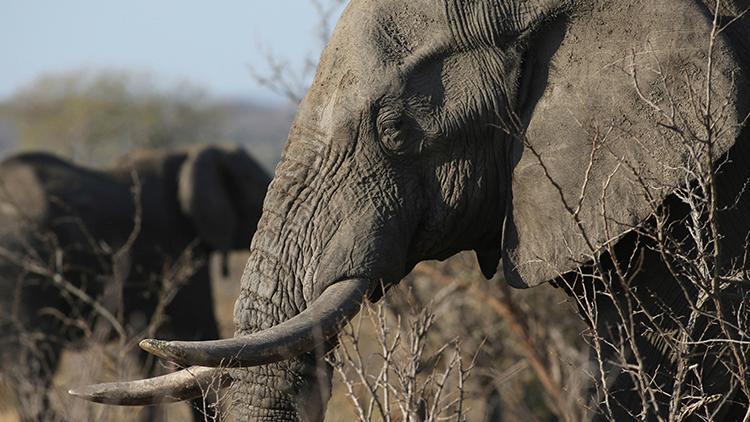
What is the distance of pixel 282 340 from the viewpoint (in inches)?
121

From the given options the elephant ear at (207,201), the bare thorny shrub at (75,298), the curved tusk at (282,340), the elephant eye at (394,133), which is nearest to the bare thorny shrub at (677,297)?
the elephant eye at (394,133)

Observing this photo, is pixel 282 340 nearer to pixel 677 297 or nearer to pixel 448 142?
pixel 448 142

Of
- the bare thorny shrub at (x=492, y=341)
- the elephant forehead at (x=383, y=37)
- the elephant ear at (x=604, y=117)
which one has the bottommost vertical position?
the bare thorny shrub at (x=492, y=341)

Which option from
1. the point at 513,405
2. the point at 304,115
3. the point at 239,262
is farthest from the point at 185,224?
the point at 239,262

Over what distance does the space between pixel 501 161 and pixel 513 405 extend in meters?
2.99

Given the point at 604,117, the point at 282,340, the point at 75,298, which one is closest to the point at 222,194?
the point at 75,298

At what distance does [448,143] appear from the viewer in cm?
338

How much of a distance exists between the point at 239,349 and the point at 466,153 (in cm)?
80

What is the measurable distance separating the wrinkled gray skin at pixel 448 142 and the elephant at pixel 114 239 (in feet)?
9.31

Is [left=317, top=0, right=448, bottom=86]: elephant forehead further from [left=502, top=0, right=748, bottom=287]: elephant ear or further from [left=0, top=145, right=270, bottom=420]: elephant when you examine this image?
[left=0, top=145, right=270, bottom=420]: elephant

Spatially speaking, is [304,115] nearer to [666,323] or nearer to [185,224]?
[666,323]

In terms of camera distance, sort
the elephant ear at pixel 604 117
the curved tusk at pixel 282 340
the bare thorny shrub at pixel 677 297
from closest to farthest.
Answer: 1. the curved tusk at pixel 282 340
2. the bare thorny shrub at pixel 677 297
3. the elephant ear at pixel 604 117

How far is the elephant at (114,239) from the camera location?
22.4ft

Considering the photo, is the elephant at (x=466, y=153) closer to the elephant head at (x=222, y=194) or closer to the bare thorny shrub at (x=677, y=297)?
the bare thorny shrub at (x=677, y=297)
